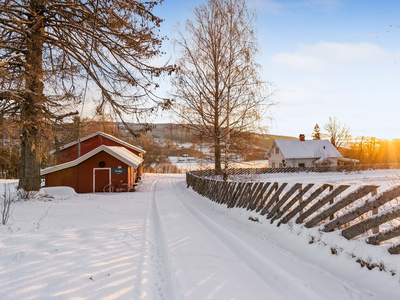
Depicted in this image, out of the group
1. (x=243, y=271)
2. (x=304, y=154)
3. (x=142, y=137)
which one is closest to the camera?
(x=243, y=271)

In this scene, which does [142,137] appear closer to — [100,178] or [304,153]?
[100,178]

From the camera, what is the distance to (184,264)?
169 inches

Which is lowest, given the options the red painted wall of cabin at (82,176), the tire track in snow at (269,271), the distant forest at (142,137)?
the tire track in snow at (269,271)

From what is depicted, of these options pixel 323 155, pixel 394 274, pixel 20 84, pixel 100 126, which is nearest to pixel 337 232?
pixel 394 274

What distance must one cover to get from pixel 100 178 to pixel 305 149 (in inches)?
1395

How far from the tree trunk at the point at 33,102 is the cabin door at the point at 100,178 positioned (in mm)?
9089

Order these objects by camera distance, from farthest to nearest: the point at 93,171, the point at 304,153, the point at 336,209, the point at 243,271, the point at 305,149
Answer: the point at 305,149 < the point at 304,153 < the point at 93,171 < the point at 336,209 < the point at 243,271

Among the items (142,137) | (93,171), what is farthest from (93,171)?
(142,137)

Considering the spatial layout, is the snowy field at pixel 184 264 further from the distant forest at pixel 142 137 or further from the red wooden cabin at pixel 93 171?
the red wooden cabin at pixel 93 171

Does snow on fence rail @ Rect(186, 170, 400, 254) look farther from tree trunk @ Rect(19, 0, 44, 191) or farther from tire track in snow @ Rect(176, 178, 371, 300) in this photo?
tree trunk @ Rect(19, 0, 44, 191)

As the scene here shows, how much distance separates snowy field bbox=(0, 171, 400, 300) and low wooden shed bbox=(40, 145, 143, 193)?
45.1ft

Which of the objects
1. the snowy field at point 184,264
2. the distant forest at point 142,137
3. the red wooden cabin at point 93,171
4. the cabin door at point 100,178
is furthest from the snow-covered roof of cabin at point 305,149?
the snowy field at point 184,264

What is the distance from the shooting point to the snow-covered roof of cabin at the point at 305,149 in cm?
4221

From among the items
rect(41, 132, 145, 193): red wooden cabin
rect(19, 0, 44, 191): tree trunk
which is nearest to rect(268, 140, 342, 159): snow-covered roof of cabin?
rect(41, 132, 145, 193): red wooden cabin
